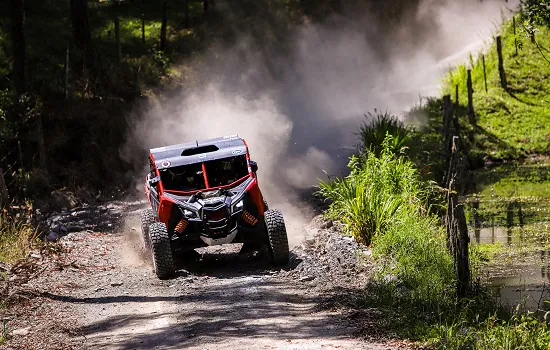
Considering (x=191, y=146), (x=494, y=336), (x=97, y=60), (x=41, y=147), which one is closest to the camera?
(x=494, y=336)

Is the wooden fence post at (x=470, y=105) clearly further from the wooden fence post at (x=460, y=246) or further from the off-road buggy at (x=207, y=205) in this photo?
the wooden fence post at (x=460, y=246)

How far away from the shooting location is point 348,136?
3325 cm

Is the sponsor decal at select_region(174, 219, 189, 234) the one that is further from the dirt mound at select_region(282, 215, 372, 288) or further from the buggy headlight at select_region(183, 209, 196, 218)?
the dirt mound at select_region(282, 215, 372, 288)

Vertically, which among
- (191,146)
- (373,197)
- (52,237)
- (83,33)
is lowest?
(52,237)

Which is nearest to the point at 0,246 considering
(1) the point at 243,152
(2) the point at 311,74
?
(1) the point at 243,152

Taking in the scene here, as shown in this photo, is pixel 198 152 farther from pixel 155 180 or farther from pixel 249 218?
pixel 249 218

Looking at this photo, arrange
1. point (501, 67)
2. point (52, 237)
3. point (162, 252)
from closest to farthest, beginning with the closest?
point (162, 252) → point (52, 237) → point (501, 67)

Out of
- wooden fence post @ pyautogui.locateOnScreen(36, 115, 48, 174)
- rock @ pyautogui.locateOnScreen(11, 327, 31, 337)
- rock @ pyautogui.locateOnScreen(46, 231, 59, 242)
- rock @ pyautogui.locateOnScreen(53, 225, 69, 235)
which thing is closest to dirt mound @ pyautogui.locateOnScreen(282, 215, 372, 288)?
rock @ pyautogui.locateOnScreen(11, 327, 31, 337)

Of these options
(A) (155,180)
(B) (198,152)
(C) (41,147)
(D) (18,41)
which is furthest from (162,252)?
(D) (18,41)

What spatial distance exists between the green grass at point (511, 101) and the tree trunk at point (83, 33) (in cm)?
1432

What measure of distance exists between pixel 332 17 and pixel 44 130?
2319cm

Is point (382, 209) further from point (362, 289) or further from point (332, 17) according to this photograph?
point (332, 17)

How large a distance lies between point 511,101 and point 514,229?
18034 millimetres

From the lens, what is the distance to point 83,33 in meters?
32.0
